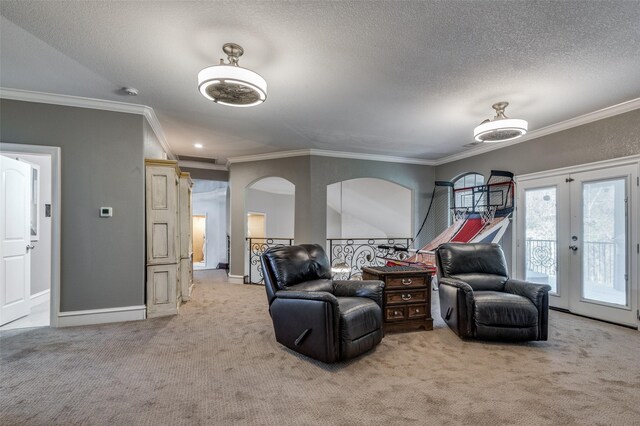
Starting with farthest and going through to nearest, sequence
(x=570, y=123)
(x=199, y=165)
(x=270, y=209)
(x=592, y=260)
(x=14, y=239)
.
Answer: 1. (x=270, y=209)
2. (x=199, y=165)
3. (x=570, y=123)
4. (x=592, y=260)
5. (x=14, y=239)

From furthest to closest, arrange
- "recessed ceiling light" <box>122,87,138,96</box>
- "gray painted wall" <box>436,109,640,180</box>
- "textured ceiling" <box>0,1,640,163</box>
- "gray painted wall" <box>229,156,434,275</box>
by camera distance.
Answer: "gray painted wall" <box>229,156,434,275</box>
"gray painted wall" <box>436,109,640,180</box>
"recessed ceiling light" <box>122,87,138,96</box>
"textured ceiling" <box>0,1,640,163</box>

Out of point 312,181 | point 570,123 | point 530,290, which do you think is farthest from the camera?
point 312,181

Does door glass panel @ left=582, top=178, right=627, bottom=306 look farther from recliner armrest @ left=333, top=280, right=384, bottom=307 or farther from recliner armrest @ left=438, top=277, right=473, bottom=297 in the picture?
recliner armrest @ left=333, top=280, right=384, bottom=307

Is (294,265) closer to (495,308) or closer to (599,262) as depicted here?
(495,308)

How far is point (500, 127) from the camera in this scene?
11.6 ft

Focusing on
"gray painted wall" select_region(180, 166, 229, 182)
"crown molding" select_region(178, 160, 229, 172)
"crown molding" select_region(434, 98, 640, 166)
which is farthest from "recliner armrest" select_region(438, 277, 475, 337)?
"crown molding" select_region(178, 160, 229, 172)

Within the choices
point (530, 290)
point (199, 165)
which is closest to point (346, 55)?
point (530, 290)

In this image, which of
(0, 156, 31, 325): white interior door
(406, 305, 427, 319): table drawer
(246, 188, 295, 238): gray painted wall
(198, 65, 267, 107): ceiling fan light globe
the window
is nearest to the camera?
(198, 65, 267, 107): ceiling fan light globe

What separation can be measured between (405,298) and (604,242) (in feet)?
9.20

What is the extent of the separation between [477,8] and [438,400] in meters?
2.65

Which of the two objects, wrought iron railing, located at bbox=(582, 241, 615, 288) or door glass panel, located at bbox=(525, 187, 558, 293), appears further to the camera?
door glass panel, located at bbox=(525, 187, 558, 293)

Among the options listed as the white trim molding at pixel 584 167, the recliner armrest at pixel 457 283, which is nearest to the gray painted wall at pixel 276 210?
the white trim molding at pixel 584 167

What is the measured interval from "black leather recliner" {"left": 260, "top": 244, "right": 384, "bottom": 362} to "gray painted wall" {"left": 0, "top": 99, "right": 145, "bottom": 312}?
1.96 meters

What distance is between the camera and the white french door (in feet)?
12.3
